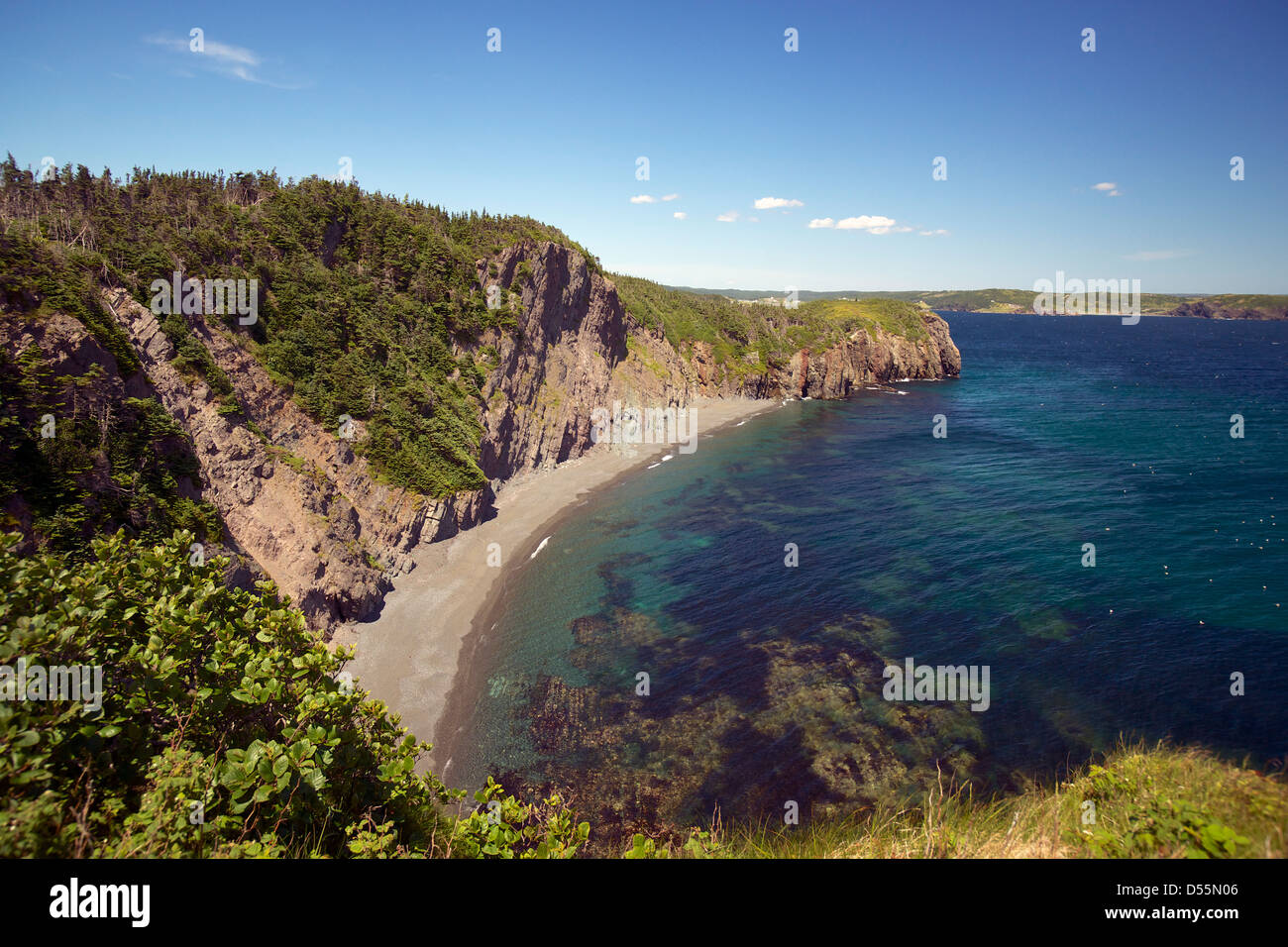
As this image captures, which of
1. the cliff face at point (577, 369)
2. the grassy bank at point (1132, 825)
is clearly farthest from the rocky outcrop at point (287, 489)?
the grassy bank at point (1132, 825)

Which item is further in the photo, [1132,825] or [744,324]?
[744,324]

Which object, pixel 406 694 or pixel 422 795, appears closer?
pixel 422 795

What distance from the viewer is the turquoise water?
934 inches

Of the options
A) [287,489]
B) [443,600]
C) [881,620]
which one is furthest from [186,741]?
[881,620]

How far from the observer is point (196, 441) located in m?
28.8

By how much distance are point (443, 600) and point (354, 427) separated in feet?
46.6

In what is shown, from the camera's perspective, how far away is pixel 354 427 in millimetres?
39125

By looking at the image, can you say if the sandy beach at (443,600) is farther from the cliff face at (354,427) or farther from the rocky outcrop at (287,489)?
the rocky outcrop at (287,489)

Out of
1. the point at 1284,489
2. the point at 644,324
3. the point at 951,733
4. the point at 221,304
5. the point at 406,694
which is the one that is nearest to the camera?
the point at 951,733

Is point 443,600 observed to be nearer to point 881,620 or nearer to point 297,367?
point 297,367

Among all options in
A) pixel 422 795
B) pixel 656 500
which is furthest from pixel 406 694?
pixel 656 500

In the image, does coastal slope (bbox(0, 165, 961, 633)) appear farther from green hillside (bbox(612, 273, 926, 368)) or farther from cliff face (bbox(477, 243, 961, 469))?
green hillside (bbox(612, 273, 926, 368))
